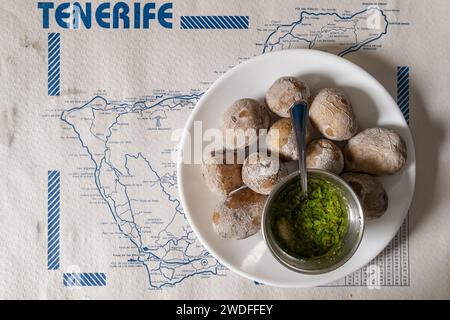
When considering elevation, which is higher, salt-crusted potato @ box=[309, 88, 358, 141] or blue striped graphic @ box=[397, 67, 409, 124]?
blue striped graphic @ box=[397, 67, 409, 124]

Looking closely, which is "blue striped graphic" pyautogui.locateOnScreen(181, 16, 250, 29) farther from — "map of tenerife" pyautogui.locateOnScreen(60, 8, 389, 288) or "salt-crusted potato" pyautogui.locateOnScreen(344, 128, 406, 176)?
"salt-crusted potato" pyautogui.locateOnScreen(344, 128, 406, 176)

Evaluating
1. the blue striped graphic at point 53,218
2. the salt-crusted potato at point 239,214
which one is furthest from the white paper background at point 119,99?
the salt-crusted potato at point 239,214

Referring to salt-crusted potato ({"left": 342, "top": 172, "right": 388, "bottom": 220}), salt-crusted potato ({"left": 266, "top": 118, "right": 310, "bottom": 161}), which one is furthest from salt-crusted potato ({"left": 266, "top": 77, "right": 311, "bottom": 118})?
salt-crusted potato ({"left": 342, "top": 172, "right": 388, "bottom": 220})

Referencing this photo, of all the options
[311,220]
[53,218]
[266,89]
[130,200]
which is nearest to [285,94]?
[266,89]

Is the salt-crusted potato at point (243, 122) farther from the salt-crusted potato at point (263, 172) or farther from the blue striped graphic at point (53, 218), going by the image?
the blue striped graphic at point (53, 218)

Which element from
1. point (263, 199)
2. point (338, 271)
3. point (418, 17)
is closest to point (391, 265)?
point (338, 271)

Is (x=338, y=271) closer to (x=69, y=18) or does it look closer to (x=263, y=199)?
(x=263, y=199)

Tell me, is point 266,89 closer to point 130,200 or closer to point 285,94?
point 285,94
